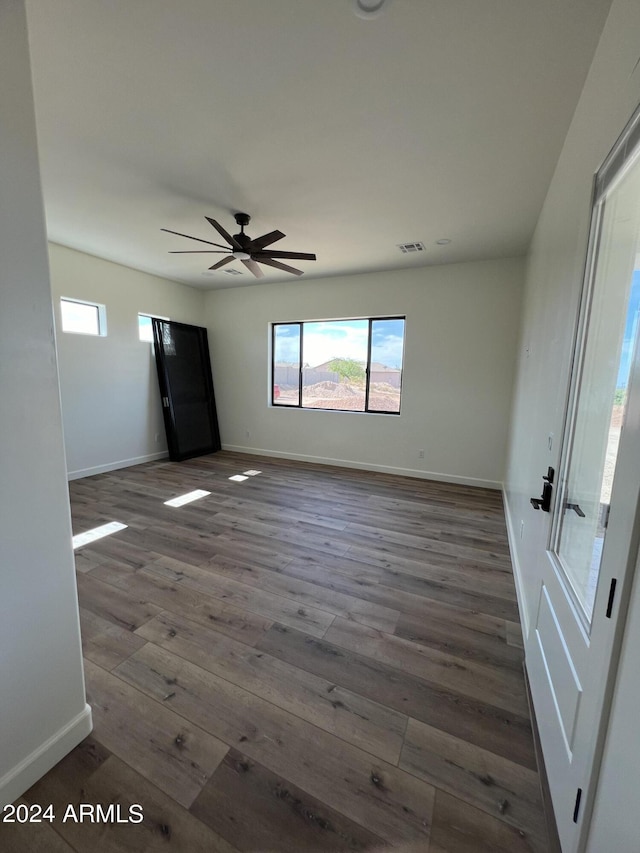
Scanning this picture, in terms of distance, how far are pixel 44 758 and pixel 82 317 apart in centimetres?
478

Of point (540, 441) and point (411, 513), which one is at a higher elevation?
point (540, 441)

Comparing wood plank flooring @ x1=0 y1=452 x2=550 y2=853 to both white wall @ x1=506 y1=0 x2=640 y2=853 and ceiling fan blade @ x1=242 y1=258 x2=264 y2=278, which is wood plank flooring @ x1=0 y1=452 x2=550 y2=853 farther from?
ceiling fan blade @ x1=242 y1=258 x2=264 y2=278

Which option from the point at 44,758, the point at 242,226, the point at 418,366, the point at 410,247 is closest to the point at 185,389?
the point at 242,226

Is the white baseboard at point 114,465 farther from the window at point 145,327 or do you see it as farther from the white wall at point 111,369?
the window at point 145,327

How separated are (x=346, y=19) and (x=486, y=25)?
0.59 metres

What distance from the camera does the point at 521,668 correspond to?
1.70 metres

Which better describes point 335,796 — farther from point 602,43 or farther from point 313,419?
point 313,419

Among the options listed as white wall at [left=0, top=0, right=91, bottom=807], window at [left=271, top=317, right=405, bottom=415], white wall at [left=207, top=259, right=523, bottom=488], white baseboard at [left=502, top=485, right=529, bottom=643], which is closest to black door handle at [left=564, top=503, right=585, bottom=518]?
white baseboard at [left=502, top=485, right=529, bottom=643]

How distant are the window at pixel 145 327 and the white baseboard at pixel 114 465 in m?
1.83

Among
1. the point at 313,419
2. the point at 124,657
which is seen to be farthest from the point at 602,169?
the point at 313,419

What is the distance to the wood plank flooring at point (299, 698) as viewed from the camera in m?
1.08

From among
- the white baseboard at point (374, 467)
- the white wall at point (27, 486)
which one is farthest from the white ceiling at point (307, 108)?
the white baseboard at point (374, 467)

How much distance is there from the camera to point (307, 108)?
1.90 metres

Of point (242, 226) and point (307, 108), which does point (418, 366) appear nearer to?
point (242, 226)
